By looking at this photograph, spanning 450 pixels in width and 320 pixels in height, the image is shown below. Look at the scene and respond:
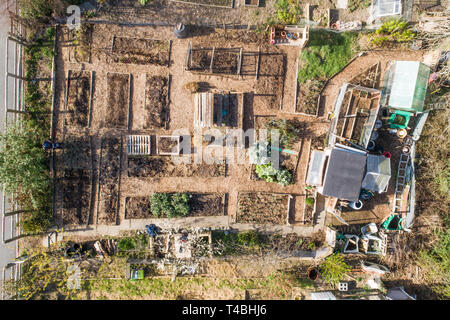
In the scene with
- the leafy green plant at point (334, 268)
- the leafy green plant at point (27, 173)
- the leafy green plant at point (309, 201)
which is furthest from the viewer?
the leafy green plant at point (309, 201)

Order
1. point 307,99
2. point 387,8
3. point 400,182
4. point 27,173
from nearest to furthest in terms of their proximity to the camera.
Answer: point 27,173
point 387,8
point 307,99
point 400,182

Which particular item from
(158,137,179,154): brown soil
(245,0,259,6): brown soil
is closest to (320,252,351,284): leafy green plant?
(158,137,179,154): brown soil

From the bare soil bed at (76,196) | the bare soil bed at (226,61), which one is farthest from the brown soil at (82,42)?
the bare soil bed at (226,61)

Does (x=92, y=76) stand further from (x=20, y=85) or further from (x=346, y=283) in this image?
(x=346, y=283)

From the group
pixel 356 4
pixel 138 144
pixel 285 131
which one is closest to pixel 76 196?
pixel 138 144

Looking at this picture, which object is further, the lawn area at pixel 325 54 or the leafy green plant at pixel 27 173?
the lawn area at pixel 325 54

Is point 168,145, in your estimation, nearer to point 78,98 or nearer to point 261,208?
point 78,98

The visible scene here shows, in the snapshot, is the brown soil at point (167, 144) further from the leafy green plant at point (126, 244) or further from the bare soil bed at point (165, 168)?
the leafy green plant at point (126, 244)

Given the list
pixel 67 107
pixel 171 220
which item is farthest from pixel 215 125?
pixel 67 107
